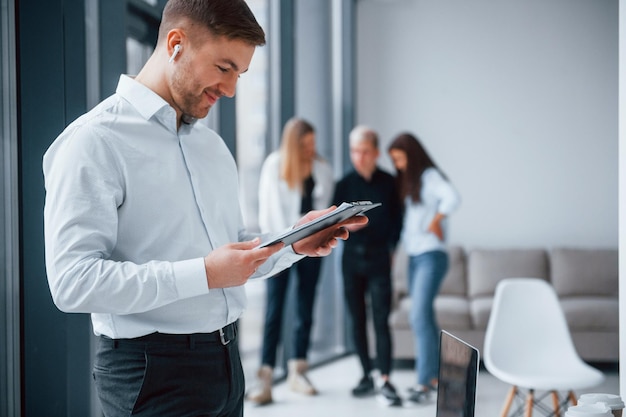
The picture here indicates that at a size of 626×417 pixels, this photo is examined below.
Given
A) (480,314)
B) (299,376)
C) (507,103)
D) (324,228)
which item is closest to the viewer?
(324,228)

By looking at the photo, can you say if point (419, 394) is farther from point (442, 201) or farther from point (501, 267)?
point (501, 267)

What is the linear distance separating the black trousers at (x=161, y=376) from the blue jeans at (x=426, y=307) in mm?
2970

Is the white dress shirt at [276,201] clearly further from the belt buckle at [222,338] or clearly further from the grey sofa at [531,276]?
the belt buckle at [222,338]

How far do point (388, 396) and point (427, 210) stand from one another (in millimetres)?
1105

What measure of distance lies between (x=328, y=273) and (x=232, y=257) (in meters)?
4.59

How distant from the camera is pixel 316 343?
18.5ft

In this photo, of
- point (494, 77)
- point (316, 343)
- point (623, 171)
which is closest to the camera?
point (623, 171)

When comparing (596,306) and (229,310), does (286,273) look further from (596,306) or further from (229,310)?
(229,310)

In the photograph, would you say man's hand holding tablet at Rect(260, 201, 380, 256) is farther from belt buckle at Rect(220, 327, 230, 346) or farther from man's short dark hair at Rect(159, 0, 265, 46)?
man's short dark hair at Rect(159, 0, 265, 46)

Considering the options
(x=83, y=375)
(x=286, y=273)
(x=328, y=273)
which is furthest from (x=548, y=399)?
(x=83, y=375)

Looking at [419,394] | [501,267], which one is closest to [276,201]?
[419,394]

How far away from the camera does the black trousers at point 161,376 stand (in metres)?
1.39

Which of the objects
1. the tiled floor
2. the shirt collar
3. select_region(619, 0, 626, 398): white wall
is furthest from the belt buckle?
the tiled floor

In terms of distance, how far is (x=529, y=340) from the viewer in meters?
3.38
